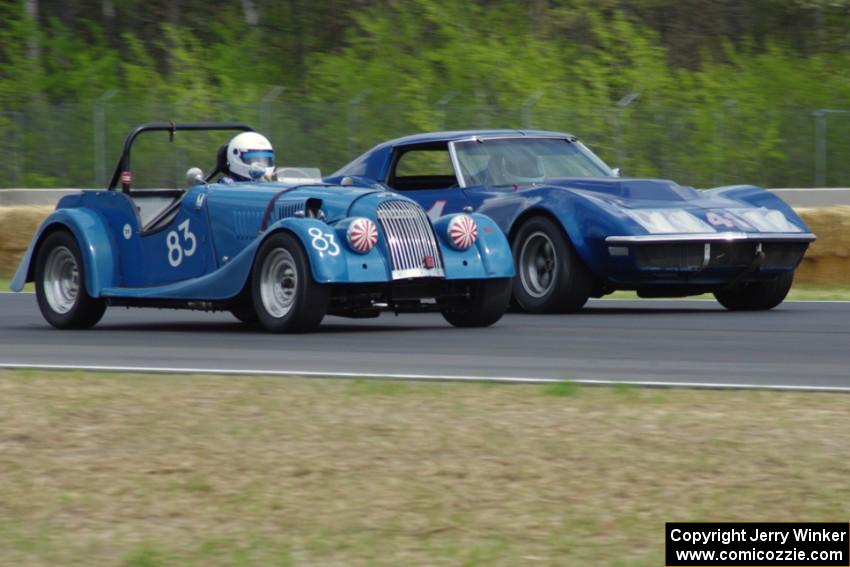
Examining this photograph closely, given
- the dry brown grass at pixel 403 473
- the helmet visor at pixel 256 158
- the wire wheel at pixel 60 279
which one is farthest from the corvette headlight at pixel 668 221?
the dry brown grass at pixel 403 473

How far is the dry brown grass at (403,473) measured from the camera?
212 inches

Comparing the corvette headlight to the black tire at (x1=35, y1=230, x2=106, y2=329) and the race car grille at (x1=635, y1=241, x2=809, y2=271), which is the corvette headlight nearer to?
the race car grille at (x1=635, y1=241, x2=809, y2=271)

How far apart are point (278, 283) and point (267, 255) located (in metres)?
0.22

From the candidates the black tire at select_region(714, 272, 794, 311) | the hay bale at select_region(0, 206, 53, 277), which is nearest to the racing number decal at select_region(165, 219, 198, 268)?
the black tire at select_region(714, 272, 794, 311)

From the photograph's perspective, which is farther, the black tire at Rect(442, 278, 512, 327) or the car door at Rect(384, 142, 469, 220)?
the car door at Rect(384, 142, 469, 220)

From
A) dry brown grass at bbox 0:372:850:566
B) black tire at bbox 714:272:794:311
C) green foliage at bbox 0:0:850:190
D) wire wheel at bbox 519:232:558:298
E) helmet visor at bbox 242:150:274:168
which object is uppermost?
green foliage at bbox 0:0:850:190

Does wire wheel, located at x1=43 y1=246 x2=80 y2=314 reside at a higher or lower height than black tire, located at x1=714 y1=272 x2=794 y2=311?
higher

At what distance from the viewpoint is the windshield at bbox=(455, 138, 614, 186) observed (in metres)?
14.0

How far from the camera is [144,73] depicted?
32.6m

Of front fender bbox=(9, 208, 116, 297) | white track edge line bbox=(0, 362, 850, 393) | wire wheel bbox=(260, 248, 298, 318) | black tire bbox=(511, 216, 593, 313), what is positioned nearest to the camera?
white track edge line bbox=(0, 362, 850, 393)

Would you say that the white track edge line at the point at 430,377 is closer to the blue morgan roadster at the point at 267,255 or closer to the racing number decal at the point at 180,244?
the blue morgan roadster at the point at 267,255

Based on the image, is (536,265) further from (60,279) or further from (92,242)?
(60,279)

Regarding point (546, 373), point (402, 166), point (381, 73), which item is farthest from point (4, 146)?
point (546, 373)

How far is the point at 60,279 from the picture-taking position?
1273cm
